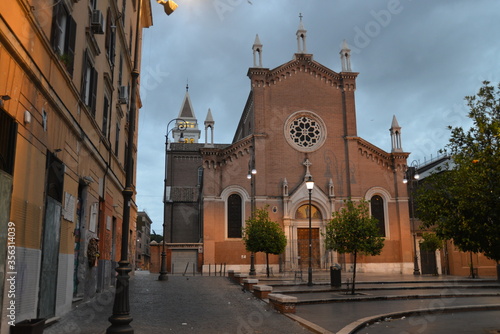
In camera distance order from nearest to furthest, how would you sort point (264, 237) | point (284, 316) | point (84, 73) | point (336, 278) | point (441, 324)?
point (441, 324)
point (284, 316)
point (84, 73)
point (336, 278)
point (264, 237)

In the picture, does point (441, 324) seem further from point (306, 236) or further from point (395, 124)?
point (395, 124)

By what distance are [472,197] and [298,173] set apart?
28400mm

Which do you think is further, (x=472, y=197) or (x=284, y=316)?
(x=284, y=316)

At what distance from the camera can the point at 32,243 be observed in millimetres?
8445

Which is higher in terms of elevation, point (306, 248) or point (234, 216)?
point (234, 216)

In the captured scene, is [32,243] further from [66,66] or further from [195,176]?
[195,176]

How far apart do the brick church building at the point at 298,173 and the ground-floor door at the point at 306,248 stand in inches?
3.2

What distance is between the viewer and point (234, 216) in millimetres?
37000

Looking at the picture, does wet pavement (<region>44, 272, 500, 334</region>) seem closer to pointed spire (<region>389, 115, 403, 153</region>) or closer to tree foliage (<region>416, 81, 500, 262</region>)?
tree foliage (<region>416, 81, 500, 262</region>)

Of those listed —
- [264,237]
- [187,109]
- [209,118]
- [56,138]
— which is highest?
[187,109]

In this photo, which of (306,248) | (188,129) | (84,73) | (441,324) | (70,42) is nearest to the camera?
(70,42)

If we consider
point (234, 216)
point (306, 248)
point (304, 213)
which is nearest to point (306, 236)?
point (306, 248)

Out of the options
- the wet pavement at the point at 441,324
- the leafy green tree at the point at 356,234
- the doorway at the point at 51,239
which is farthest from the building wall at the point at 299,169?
the doorway at the point at 51,239

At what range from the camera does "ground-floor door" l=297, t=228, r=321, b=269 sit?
3641cm
